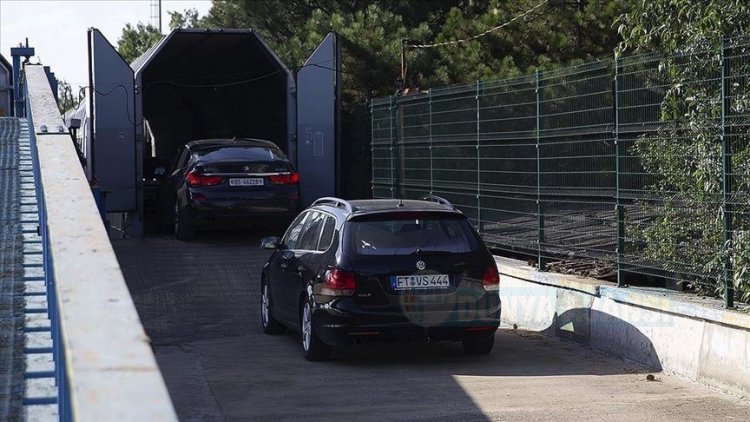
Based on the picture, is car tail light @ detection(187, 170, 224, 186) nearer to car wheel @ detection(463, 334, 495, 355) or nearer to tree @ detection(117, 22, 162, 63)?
car wheel @ detection(463, 334, 495, 355)

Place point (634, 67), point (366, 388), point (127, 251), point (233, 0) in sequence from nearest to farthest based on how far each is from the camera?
point (366, 388), point (634, 67), point (127, 251), point (233, 0)

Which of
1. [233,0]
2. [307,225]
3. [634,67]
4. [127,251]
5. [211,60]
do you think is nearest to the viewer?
[634,67]

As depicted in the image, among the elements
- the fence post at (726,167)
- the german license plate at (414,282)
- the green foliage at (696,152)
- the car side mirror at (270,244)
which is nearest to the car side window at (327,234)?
the german license plate at (414,282)

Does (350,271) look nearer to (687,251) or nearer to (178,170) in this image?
(687,251)

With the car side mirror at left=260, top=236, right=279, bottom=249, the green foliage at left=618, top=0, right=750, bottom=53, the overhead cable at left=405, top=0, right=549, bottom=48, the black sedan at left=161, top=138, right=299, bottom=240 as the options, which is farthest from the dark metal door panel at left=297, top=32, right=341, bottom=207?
the green foliage at left=618, top=0, right=750, bottom=53

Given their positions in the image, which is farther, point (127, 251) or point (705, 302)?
point (127, 251)

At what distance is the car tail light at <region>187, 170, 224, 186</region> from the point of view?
18.1m

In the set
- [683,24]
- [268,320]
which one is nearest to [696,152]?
[683,24]

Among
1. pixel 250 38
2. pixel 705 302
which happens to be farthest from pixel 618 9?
pixel 705 302

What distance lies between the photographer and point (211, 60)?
83.2ft

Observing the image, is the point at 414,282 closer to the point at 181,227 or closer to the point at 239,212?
the point at 239,212

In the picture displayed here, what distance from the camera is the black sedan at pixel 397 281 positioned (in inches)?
397

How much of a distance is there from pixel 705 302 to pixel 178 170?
11526mm

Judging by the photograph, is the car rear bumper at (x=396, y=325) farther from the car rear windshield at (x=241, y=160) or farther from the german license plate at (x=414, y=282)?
the car rear windshield at (x=241, y=160)
